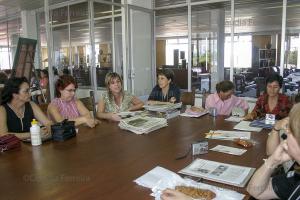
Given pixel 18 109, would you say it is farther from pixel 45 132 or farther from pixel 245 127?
pixel 245 127

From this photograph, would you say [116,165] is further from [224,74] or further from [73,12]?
[73,12]

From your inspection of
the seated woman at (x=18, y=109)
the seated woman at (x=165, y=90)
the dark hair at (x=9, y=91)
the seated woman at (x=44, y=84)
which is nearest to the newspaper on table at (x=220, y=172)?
the seated woman at (x=18, y=109)

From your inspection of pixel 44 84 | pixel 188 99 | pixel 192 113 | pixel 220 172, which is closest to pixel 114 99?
pixel 192 113

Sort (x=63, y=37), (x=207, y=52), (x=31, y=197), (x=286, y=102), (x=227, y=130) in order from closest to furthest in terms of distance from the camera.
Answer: (x=31, y=197)
(x=227, y=130)
(x=286, y=102)
(x=207, y=52)
(x=63, y=37)

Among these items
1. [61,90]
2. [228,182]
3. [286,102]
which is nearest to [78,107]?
[61,90]

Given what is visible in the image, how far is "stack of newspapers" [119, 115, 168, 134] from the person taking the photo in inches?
87.4

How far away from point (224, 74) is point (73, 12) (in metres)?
4.06

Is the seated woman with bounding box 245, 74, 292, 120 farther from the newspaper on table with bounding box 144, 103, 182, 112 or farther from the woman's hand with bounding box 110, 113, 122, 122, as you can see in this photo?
the woman's hand with bounding box 110, 113, 122, 122

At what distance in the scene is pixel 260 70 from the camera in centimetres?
693

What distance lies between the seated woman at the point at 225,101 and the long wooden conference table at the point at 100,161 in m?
0.91

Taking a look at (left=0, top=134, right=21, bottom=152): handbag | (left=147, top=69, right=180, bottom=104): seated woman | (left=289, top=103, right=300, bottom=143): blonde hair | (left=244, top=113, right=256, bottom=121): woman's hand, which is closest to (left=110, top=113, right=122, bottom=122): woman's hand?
(left=0, top=134, right=21, bottom=152): handbag

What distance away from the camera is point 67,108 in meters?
2.71

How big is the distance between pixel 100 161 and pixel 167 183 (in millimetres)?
480

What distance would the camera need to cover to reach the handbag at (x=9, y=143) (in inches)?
70.4
